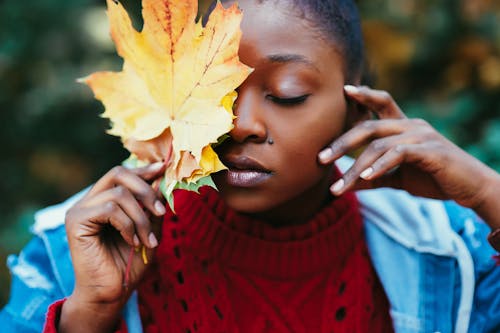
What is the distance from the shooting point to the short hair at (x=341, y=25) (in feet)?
4.66

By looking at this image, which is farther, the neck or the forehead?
the neck

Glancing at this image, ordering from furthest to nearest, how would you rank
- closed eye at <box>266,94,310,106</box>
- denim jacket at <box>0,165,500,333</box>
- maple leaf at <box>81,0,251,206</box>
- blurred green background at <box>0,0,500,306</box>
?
blurred green background at <box>0,0,500,306</box>, denim jacket at <box>0,165,500,333</box>, closed eye at <box>266,94,310,106</box>, maple leaf at <box>81,0,251,206</box>

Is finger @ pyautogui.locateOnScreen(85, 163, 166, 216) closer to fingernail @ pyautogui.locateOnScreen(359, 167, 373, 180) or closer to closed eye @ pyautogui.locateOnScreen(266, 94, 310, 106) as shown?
closed eye @ pyautogui.locateOnScreen(266, 94, 310, 106)

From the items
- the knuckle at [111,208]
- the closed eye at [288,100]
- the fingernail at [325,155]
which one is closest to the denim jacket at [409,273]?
the knuckle at [111,208]

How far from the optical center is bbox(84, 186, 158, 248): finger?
140cm

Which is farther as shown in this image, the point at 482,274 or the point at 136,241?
the point at 482,274

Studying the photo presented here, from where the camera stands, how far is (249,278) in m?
1.62

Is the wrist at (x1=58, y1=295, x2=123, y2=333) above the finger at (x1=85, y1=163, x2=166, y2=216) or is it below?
below

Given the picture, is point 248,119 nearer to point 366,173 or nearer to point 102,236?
point 366,173

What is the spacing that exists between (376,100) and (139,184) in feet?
1.85

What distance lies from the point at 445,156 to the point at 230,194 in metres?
0.50

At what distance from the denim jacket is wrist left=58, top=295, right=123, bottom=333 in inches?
3.7

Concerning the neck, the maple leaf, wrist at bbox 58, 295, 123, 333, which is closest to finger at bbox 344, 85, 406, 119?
the neck

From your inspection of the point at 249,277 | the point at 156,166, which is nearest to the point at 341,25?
the point at 156,166
